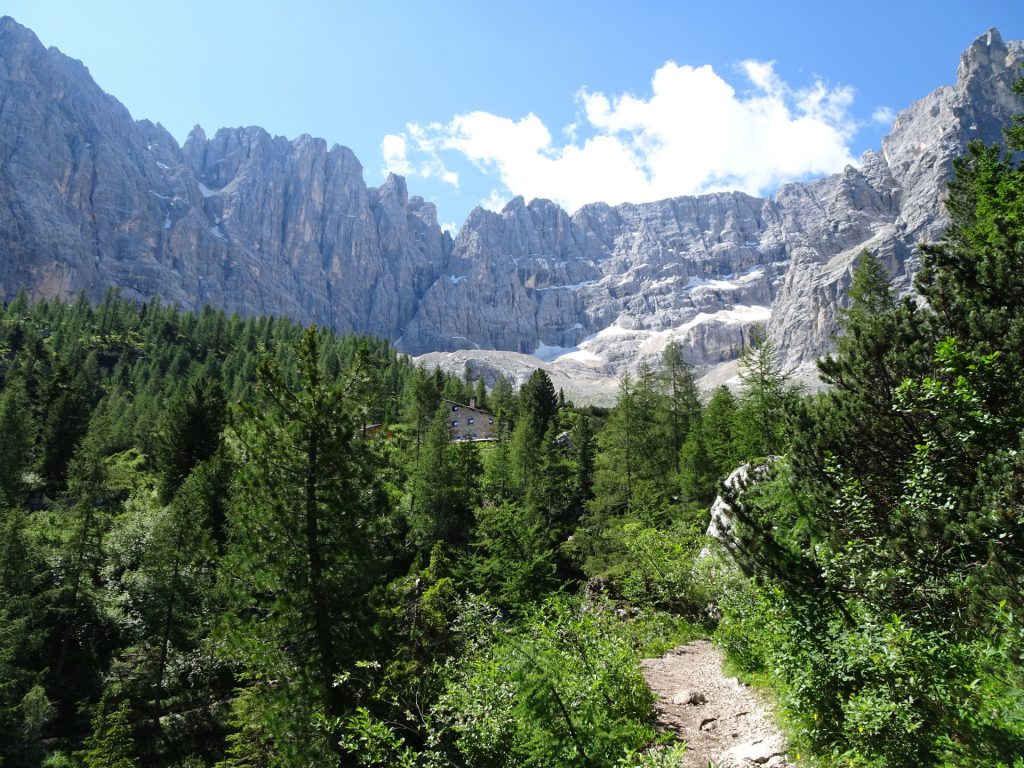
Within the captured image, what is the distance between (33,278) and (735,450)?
205187mm

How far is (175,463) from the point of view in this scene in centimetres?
3934

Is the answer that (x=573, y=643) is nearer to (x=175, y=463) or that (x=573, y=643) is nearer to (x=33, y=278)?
(x=175, y=463)

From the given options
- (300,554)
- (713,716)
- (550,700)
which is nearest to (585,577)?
(300,554)

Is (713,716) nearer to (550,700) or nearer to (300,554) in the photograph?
(550,700)

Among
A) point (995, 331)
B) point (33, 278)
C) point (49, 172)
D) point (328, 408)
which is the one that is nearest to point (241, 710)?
point (328, 408)

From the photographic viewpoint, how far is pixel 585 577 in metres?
31.5

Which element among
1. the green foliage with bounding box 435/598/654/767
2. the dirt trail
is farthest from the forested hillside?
the dirt trail

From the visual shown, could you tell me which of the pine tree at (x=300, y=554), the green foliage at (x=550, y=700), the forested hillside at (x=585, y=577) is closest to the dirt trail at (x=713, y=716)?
the forested hillside at (x=585, y=577)

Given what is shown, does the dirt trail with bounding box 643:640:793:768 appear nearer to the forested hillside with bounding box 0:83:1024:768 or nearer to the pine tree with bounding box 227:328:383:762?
the forested hillside with bounding box 0:83:1024:768

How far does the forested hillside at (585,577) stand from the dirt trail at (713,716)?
617mm

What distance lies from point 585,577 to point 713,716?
22.2 meters

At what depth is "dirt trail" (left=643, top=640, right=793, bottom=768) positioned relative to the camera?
7.96 meters

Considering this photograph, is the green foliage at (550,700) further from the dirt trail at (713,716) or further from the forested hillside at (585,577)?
the dirt trail at (713,716)

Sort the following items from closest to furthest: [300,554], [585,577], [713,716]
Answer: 1. [713,716]
2. [300,554]
3. [585,577]
